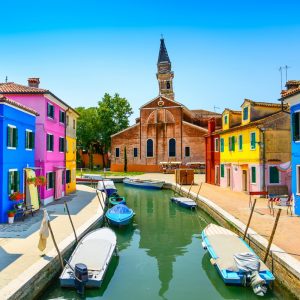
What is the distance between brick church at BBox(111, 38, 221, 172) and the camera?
54.8m

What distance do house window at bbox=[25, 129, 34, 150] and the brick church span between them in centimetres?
3613

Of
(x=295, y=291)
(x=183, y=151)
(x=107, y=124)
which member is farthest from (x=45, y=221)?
(x=107, y=124)

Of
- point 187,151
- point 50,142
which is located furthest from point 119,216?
point 187,151

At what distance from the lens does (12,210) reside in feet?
51.9

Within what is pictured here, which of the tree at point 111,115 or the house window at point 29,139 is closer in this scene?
the house window at point 29,139

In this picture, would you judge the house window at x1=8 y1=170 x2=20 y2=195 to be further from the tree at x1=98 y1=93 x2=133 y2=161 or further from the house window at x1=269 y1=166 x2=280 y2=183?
the tree at x1=98 y1=93 x2=133 y2=161

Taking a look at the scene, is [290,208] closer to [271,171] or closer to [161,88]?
[271,171]

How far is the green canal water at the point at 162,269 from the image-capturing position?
9.84 m

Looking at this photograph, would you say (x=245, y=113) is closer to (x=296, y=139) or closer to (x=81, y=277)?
(x=296, y=139)

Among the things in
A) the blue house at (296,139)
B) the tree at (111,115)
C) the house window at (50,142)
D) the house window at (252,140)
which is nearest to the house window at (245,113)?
the house window at (252,140)

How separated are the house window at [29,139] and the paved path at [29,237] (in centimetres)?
402

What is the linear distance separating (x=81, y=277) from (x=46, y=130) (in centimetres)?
1419

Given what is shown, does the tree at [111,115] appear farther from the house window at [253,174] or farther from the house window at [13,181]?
the house window at [13,181]

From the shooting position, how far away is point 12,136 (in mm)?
16781
